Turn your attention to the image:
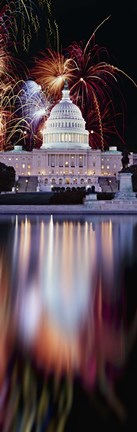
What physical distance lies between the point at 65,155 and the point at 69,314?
4807 inches

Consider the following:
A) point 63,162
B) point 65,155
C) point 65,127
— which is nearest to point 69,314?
point 65,127

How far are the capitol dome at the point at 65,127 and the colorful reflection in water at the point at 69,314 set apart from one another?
111408mm

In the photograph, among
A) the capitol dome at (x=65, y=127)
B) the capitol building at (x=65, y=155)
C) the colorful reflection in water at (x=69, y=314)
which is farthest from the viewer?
the capitol dome at (x=65, y=127)

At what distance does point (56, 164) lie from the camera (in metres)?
134

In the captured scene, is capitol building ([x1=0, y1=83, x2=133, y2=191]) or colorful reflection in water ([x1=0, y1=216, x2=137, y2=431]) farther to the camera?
capitol building ([x1=0, y1=83, x2=133, y2=191])

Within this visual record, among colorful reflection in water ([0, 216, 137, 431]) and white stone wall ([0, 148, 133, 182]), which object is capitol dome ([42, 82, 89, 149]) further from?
colorful reflection in water ([0, 216, 137, 431])

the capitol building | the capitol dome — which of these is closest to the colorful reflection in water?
the capitol building

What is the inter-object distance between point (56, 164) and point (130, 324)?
12385 centimetres

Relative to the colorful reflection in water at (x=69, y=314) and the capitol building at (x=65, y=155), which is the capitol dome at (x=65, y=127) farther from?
the colorful reflection in water at (x=69, y=314)

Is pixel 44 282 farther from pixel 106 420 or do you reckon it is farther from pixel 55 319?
pixel 106 420

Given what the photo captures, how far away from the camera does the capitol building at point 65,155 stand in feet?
429

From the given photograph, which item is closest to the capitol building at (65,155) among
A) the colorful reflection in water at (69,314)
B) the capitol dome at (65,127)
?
the capitol dome at (65,127)

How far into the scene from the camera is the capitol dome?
131 m

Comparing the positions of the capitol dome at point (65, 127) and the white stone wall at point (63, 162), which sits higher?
the capitol dome at point (65, 127)
